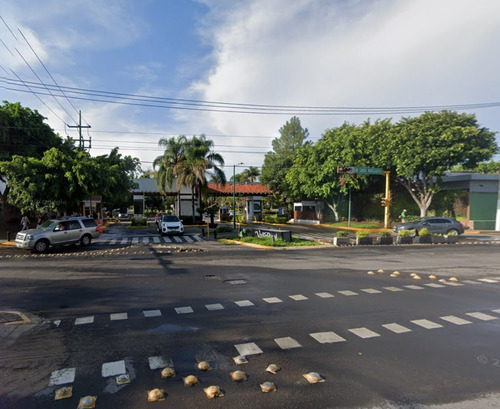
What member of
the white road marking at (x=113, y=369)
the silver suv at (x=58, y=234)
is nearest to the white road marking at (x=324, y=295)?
the white road marking at (x=113, y=369)

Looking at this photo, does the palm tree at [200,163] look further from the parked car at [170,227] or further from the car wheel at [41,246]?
the car wheel at [41,246]

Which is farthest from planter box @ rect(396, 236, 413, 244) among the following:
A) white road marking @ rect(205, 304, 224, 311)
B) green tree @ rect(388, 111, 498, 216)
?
white road marking @ rect(205, 304, 224, 311)

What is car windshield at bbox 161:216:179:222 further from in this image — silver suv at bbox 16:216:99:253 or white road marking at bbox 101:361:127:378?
white road marking at bbox 101:361:127:378

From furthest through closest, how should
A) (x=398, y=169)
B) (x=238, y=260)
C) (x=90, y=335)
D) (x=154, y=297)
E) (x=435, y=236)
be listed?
1. (x=398, y=169)
2. (x=435, y=236)
3. (x=238, y=260)
4. (x=154, y=297)
5. (x=90, y=335)

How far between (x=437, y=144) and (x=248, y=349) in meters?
28.6

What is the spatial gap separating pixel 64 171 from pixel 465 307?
2210cm

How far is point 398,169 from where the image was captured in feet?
95.1

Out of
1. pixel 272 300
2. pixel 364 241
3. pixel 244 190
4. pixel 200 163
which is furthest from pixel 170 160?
pixel 272 300

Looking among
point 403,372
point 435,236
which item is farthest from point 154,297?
point 435,236

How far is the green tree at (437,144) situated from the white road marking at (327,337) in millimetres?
26645

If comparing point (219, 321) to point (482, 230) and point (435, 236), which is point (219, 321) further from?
point (482, 230)

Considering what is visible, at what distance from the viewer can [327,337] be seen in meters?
4.97

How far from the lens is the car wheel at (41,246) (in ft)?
50.6

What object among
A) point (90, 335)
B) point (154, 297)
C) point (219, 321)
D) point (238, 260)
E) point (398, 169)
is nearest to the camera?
point (90, 335)
